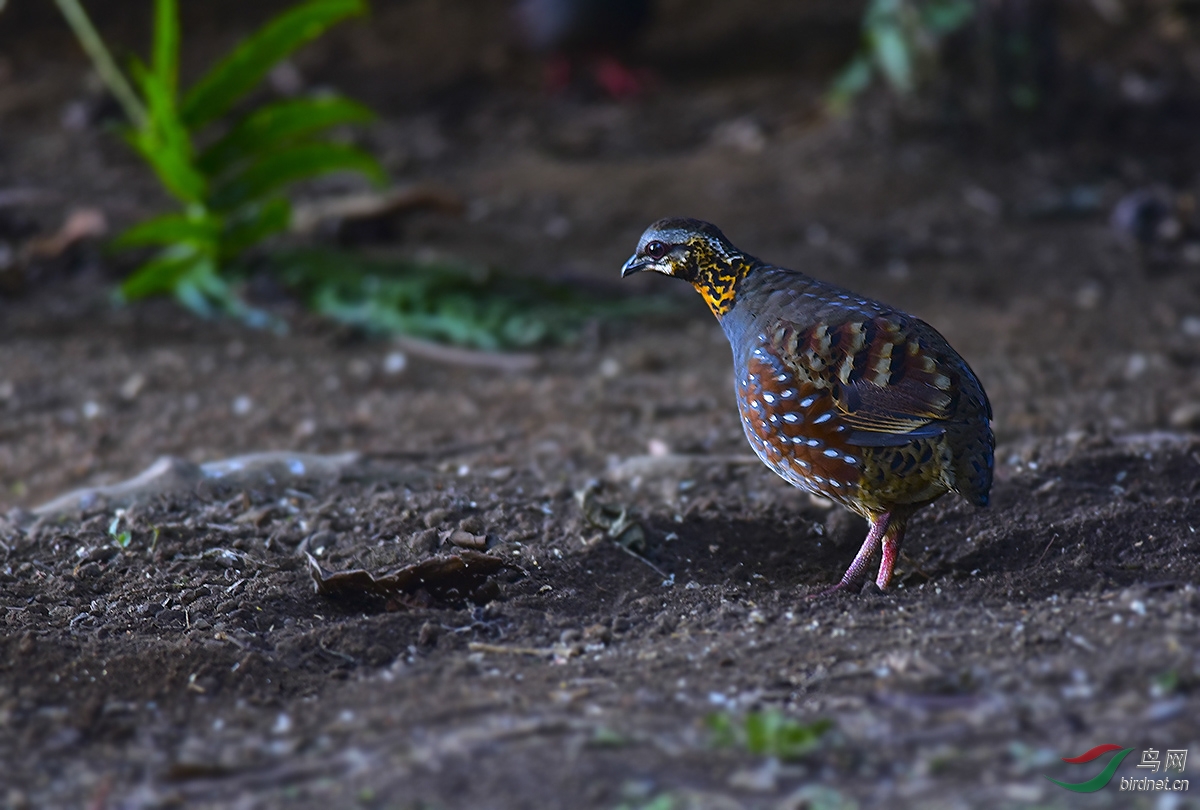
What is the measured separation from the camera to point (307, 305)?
677cm

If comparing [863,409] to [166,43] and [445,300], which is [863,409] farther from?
[166,43]

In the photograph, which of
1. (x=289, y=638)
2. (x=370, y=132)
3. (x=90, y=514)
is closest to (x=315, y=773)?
(x=289, y=638)

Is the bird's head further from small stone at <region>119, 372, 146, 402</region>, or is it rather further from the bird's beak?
small stone at <region>119, 372, 146, 402</region>

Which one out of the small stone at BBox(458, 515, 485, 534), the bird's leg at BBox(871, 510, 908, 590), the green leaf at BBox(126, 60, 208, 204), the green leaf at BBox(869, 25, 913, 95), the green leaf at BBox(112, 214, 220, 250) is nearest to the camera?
the bird's leg at BBox(871, 510, 908, 590)

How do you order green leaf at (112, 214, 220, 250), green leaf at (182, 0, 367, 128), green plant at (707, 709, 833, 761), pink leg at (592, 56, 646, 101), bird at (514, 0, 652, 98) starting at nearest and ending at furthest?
1. green plant at (707, 709, 833, 761)
2. green leaf at (112, 214, 220, 250)
3. green leaf at (182, 0, 367, 128)
4. bird at (514, 0, 652, 98)
5. pink leg at (592, 56, 646, 101)

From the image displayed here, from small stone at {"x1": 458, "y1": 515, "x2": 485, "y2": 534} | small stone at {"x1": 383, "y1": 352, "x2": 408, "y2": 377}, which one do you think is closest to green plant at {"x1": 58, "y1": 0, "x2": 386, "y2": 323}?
small stone at {"x1": 383, "y1": 352, "x2": 408, "y2": 377}

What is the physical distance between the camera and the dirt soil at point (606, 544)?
7.82 feet

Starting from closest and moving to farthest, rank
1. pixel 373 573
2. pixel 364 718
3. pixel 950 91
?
pixel 364 718, pixel 373 573, pixel 950 91

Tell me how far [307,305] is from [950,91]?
4.57 metres

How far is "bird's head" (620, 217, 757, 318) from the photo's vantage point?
12.0 ft

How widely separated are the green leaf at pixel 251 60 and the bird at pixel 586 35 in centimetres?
386

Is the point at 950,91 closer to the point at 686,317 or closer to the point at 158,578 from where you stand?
the point at 686,317

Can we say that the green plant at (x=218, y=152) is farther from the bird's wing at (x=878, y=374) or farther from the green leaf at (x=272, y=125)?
the bird's wing at (x=878, y=374)

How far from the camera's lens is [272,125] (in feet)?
21.4
